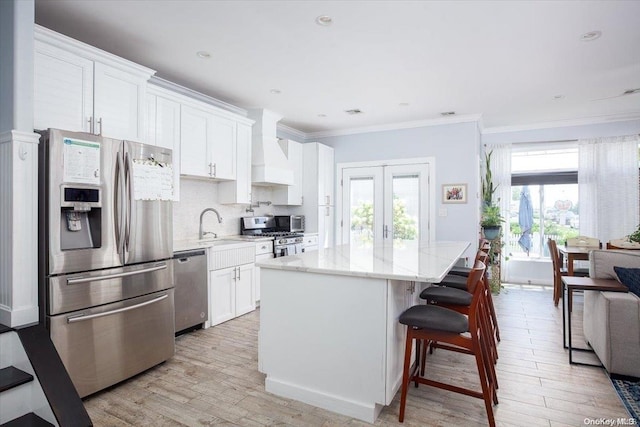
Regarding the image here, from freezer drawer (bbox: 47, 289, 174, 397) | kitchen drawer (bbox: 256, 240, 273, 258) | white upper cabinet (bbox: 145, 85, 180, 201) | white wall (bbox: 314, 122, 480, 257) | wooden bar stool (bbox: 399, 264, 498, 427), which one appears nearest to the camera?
wooden bar stool (bbox: 399, 264, 498, 427)

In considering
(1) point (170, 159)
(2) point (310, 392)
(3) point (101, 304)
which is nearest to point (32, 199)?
(3) point (101, 304)

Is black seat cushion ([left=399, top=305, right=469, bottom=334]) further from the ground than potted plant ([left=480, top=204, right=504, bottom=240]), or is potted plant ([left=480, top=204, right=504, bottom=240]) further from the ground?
potted plant ([left=480, top=204, right=504, bottom=240])

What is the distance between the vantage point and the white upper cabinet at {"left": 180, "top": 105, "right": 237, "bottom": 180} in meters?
3.88

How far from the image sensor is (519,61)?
347 cm

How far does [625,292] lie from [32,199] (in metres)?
4.19

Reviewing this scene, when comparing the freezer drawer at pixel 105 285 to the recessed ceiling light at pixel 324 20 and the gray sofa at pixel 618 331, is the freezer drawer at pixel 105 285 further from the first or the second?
the gray sofa at pixel 618 331

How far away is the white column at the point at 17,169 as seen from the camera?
2.02 metres

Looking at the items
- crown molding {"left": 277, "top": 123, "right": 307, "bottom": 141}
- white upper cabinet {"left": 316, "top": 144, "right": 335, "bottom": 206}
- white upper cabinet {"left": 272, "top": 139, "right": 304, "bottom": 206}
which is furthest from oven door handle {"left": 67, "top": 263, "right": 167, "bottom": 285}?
crown molding {"left": 277, "top": 123, "right": 307, "bottom": 141}

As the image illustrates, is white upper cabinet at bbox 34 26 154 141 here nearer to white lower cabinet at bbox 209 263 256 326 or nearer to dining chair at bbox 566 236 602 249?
white lower cabinet at bbox 209 263 256 326

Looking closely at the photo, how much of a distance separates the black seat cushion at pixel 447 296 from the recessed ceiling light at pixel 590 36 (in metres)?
2.38

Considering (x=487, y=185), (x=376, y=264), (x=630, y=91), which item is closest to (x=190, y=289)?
(x=376, y=264)

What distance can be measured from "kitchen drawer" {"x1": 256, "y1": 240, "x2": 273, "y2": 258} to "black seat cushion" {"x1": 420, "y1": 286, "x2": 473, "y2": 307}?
2.46 m

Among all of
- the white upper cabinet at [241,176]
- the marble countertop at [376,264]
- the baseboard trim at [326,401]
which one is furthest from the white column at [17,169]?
the white upper cabinet at [241,176]

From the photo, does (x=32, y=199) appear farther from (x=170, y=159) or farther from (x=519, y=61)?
(x=519, y=61)
